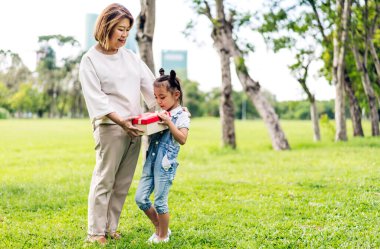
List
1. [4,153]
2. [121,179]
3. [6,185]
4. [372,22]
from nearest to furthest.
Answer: [121,179] → [6,185] → [4,153] → [372,22]

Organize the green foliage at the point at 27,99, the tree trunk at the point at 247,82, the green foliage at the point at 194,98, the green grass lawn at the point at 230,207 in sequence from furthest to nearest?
the green foliage at the point at 194,98 → the green foliage at the point at 27,99 → the tree trunk at the point at 247,82 → the green grass lawn at the point at 230,207

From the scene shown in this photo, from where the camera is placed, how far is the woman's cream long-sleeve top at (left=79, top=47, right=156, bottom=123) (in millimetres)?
4516

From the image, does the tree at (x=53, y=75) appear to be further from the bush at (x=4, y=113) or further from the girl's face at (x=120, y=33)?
the girl's face at (x=120, y=33)

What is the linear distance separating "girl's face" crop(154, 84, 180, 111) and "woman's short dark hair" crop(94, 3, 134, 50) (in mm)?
594

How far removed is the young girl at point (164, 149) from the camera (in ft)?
15.0

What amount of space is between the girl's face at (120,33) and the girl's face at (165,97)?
52cm

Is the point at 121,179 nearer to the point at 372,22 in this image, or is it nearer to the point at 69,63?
the point at 372,22

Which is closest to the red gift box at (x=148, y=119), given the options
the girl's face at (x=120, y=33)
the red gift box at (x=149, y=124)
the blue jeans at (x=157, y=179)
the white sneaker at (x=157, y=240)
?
the red gift box at (x=149, y=124)

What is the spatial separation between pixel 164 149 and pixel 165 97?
47cm

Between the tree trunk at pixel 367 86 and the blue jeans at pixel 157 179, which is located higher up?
the tree trunk at pixel 367 86

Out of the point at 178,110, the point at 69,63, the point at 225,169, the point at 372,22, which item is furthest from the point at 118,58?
the point at 69,63

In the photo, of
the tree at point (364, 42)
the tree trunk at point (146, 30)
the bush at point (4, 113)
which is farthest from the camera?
the bush at point (4, 113)

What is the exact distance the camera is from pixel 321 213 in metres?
6.02

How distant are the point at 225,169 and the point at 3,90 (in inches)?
1811
